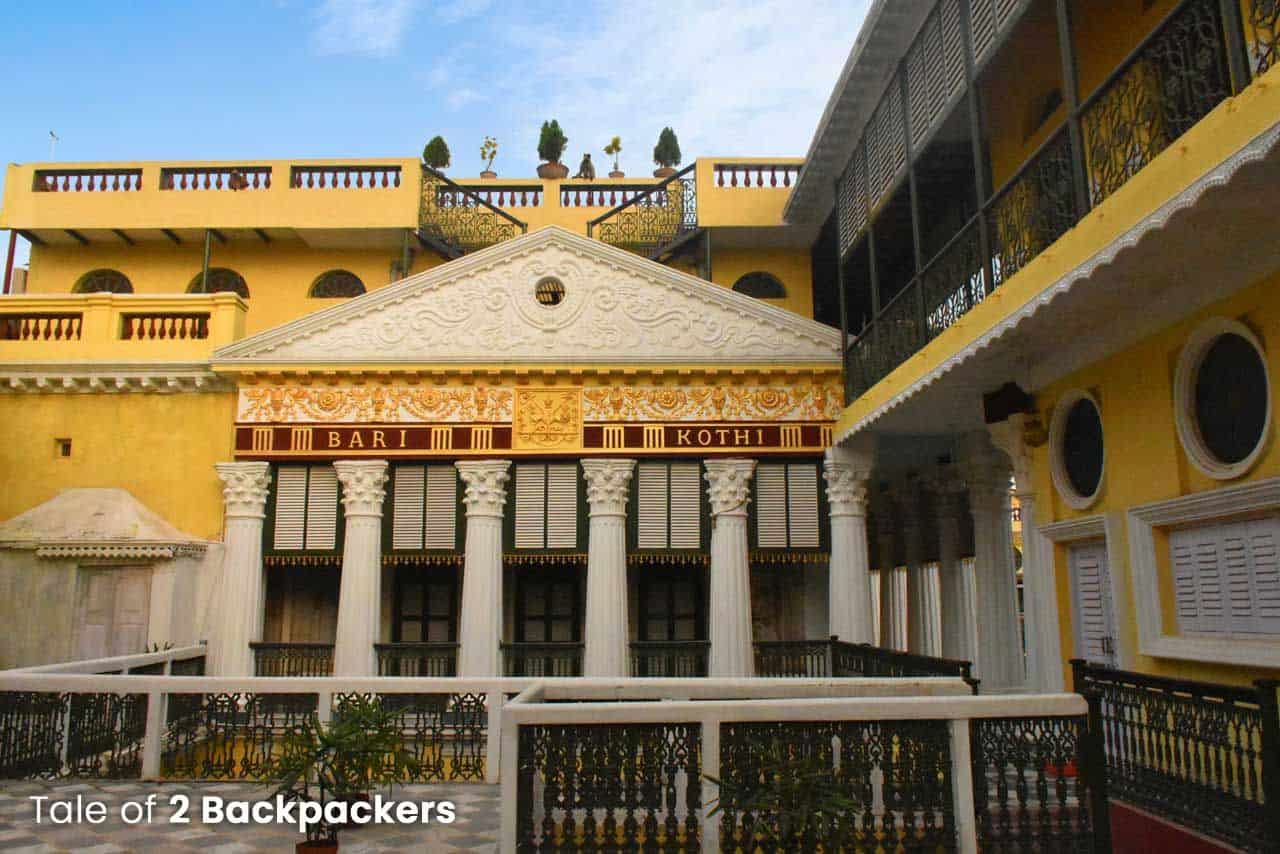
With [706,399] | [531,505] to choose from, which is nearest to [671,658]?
[531,505]

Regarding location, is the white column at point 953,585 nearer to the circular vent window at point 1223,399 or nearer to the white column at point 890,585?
the white column at point 890,585

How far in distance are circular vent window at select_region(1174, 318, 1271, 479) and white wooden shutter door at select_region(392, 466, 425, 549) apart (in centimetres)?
1154

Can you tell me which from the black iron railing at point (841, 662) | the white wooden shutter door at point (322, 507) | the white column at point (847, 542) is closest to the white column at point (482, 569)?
the white wooden shutter door at point (322, 507)

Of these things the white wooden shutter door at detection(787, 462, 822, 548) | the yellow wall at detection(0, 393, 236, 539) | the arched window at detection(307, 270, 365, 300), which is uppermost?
the arched window at detection(307, 270, 365, 300)

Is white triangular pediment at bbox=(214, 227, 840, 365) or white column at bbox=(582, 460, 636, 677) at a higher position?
white triangular pediment at bbox=(214, 227, 840, 365)

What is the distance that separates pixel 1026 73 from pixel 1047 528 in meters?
5.63

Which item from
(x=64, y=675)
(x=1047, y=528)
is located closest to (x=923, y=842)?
(x=1047, y=528)

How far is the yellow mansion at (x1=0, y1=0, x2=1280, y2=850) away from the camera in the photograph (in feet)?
27.3

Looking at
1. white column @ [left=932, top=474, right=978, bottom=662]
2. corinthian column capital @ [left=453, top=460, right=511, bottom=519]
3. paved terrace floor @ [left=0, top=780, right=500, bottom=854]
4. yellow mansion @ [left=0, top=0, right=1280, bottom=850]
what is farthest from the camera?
white column @ [left=932, top=474, right=978, bottom=662]

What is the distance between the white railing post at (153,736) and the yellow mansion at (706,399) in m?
4.89

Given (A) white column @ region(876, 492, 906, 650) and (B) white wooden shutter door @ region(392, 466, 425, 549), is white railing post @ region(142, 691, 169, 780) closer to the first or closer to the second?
(B) white wooden shutter door @ region(392, 466, 425, 549)

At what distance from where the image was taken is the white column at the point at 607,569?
51.7 feet

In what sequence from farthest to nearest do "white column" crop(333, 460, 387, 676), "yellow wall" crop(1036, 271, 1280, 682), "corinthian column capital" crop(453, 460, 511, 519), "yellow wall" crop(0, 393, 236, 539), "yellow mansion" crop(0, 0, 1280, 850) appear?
"yellow wall" crop(0, 393, 236, 539) < "corinthian column capital" crop(453, 460, 511, 519) < "white column" crop(333, 460, 387, 676) < "yellow mansion" crop(0, 0, 1280, 850) < "yellow wall" crop(1036, 271, 1280, 682)

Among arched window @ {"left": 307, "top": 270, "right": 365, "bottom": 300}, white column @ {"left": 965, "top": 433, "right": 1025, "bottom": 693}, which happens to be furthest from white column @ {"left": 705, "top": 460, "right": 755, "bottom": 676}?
arched window @ {"left": 307, "top": 270, "right": 365, "bottom": 300}
